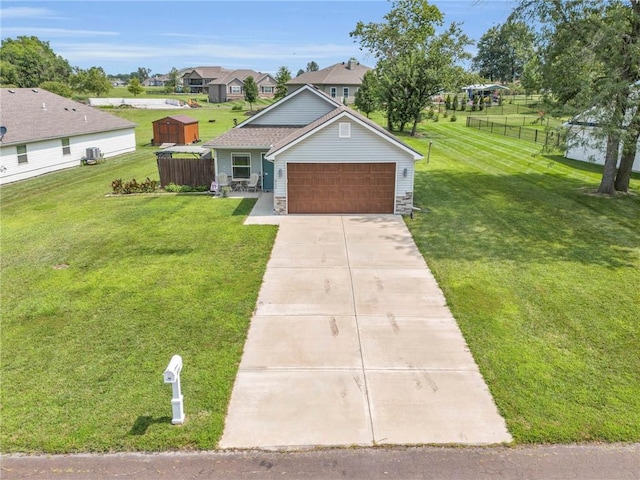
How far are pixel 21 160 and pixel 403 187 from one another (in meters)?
21.0

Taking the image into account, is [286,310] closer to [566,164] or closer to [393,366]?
[393,366]

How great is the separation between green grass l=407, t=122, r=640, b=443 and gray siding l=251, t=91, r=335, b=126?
605cm

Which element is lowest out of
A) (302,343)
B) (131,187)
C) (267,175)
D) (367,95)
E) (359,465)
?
(359,465)

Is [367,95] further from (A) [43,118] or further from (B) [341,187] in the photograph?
(B) [341,187]

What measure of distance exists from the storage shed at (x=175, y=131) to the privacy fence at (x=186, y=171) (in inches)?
621

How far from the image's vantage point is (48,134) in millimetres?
28000

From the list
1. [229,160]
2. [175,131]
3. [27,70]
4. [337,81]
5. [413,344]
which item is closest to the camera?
[413,344]

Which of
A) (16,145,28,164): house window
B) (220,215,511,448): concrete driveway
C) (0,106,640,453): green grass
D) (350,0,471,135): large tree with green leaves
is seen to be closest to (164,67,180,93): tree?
(350,0,471,135): large tree with green leaves

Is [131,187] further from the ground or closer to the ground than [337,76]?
closer to the ground

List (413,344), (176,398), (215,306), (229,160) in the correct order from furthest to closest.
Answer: (229,160) → (215,306) → (413,344) → (176,398)

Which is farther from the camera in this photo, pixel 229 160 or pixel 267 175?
pixel 267 175

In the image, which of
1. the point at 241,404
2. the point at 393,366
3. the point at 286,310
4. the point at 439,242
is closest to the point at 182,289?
the point at 286,310

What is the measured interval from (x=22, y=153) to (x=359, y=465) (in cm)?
2698

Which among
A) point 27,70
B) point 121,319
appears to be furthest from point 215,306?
point 27,70
